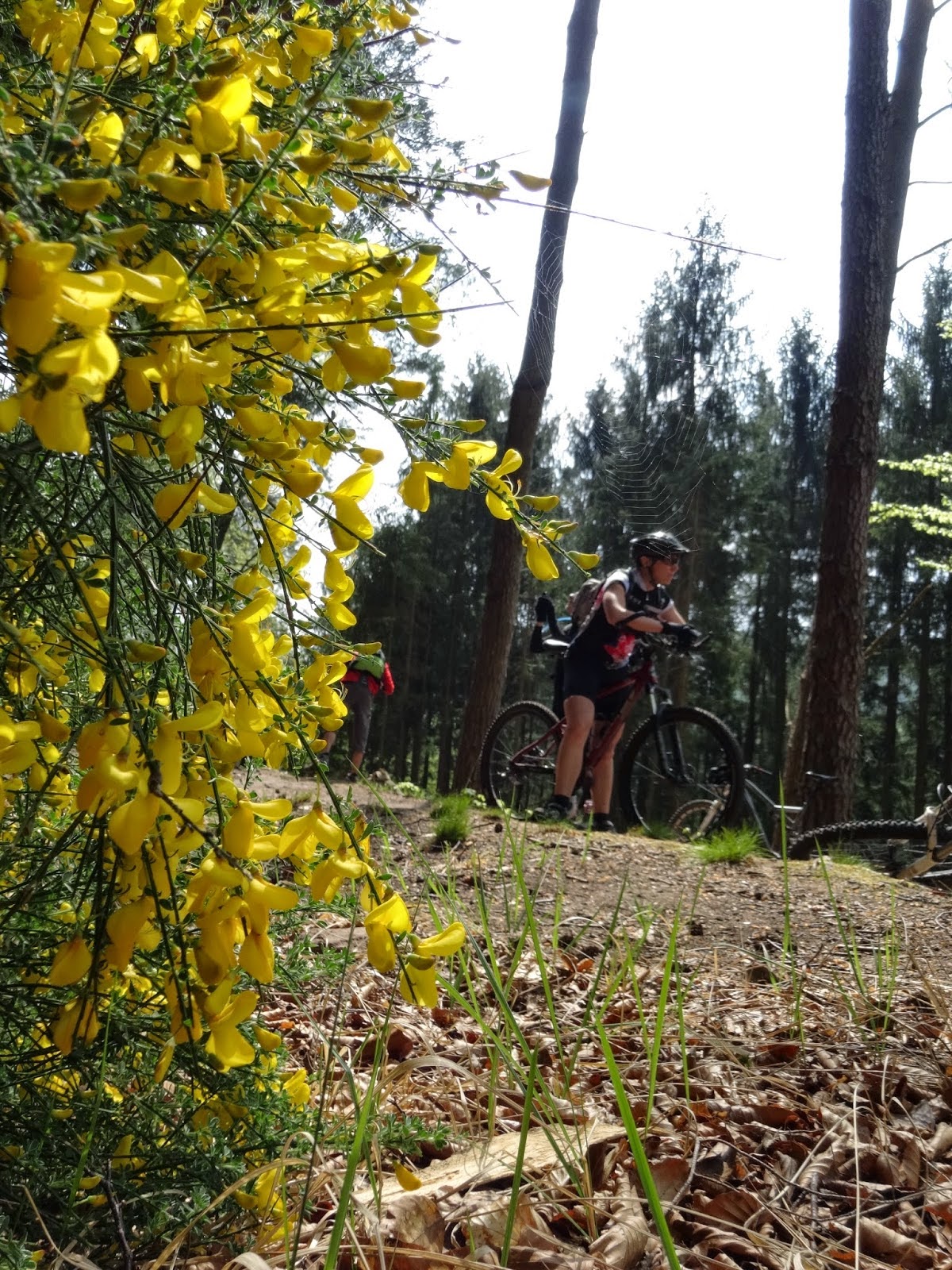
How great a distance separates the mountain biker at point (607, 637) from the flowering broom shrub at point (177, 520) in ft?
14.0

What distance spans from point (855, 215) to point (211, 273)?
20.5ft

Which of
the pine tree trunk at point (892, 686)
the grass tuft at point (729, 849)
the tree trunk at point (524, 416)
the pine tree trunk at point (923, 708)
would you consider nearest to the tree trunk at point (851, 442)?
the grass tuft at point (729, 849)

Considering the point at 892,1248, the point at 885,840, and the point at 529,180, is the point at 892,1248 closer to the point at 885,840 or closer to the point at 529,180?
the point at 529,180

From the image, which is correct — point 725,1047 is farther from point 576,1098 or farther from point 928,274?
point 928,274

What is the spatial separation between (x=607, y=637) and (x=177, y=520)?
488 centimetres

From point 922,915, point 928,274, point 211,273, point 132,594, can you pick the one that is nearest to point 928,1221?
point 132,594

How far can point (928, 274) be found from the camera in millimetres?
23156

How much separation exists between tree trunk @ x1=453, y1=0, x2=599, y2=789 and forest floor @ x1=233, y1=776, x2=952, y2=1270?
16.6 ft

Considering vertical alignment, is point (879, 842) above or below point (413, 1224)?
above

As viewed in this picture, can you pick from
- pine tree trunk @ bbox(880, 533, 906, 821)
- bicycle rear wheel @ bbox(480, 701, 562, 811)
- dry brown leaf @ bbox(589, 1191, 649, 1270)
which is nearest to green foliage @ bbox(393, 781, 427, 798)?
bicycle rear wheel @ bbox(480, 701, 562, 811)

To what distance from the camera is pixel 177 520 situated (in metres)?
0.83

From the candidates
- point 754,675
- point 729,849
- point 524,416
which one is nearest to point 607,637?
point 729,849

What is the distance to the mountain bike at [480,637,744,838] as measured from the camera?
234 inches

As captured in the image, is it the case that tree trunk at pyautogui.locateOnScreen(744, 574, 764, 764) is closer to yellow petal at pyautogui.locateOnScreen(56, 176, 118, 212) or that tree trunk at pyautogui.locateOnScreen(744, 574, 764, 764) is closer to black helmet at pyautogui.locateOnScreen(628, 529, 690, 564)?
black helmet at pyautogui.locateOnScreen(628, 529, 690, 564)
